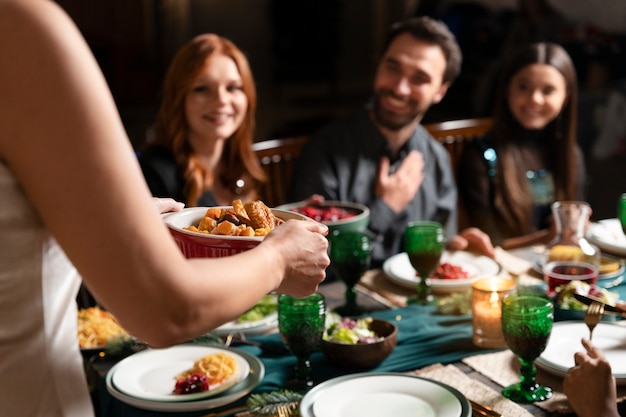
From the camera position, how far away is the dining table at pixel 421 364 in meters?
1.31

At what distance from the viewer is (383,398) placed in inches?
50.4

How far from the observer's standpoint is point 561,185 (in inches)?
116

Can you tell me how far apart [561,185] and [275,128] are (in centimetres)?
377

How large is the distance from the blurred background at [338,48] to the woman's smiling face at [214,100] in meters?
2.56

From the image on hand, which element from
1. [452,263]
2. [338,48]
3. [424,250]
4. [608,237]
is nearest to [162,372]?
[424,250]

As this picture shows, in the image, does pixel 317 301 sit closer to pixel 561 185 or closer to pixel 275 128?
pixel 561 185

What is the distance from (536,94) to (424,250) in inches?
49.9

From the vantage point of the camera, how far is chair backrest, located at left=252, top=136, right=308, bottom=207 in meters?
2.76

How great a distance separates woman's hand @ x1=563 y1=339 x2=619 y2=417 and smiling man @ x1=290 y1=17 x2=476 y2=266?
1322 millimetres

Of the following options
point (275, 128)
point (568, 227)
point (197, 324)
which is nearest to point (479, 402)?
point (197, 324)

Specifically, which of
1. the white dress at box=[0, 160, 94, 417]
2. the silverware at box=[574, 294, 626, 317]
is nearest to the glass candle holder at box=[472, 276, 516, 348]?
the silverware at box=[574, 294, 626, 317]

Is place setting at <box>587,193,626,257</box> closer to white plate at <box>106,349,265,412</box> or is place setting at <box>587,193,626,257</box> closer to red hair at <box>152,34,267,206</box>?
red hair at <box>152,34,267,206</box>

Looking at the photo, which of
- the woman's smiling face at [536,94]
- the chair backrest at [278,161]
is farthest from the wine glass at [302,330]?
the woman's smiling face at [536,94]

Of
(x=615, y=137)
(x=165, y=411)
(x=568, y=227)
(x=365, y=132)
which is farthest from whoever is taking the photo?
(x=615, y=137)
